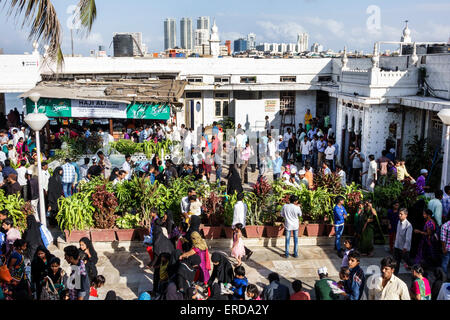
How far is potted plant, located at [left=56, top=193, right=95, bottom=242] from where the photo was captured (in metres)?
10.3

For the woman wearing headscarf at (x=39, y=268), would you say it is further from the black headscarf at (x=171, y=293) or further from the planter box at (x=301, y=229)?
the planter box at (x=301, y=229)

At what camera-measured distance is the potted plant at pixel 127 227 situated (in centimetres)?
1041

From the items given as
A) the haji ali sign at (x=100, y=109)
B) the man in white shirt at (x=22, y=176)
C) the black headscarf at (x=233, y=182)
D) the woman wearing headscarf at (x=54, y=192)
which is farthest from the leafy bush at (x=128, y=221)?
the haji ali sign at (x=100, y=109)

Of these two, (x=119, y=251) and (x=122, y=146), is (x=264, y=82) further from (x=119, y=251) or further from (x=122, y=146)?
(x=119, y=251)

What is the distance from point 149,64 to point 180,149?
9.39 meters

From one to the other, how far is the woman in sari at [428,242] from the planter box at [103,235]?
6.59 meters

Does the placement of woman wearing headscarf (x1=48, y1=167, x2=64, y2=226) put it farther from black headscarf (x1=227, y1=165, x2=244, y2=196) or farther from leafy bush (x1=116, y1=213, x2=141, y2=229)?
black headscarf (x1=227, y1=165, x2=244, y2=196)

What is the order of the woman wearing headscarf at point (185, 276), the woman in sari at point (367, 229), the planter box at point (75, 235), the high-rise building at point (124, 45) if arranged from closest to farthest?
the woman wearing headscarf at point (185, 276)
the woman in sari at point (367, 229)
the planter box at point (75, 235)
the high-rise building at point (124, 45)

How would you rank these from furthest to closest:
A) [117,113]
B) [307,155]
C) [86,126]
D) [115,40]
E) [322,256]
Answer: [115,40] < [86,126] < [117,113] < [307,155] < [322,256]

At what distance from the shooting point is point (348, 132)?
17719 mm

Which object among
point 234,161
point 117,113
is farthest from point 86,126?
point 234,161

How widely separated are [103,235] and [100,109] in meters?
9.90

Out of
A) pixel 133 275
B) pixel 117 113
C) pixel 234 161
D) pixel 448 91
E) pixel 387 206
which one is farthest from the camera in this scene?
pixel 117 113

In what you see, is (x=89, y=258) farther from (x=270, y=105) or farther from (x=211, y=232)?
(x=270, y=105)
